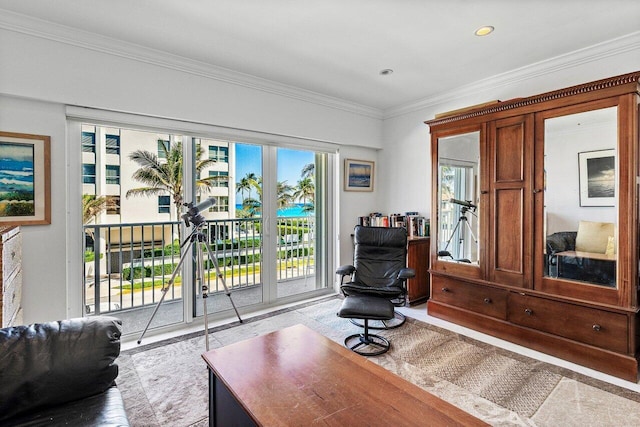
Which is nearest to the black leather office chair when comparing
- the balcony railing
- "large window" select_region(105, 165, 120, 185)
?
the balcony railing

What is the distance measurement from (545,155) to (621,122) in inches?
20.2

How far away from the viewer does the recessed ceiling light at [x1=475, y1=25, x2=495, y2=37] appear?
98.3 inches

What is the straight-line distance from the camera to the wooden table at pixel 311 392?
1.22 metres

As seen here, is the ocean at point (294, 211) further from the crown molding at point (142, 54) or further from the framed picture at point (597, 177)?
the framed picture at point (597, 177)

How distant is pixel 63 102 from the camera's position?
8.17ft

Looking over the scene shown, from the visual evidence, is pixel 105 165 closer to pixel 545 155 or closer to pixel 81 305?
pixel 81 305

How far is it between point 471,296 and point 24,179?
406 cm

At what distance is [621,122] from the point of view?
7.53 feet

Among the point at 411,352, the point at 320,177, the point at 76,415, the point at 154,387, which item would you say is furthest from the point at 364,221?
the point at 76,415

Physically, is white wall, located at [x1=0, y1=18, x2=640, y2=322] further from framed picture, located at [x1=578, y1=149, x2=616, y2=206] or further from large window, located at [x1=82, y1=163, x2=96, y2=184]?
framed picture, located at [x1=578, y1=149, x2=616, y2=206]

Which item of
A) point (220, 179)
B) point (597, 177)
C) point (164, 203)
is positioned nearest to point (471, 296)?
point (597, 177)

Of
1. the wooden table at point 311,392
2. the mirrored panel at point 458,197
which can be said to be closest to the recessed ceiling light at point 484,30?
the mirrored panel at point 458,197

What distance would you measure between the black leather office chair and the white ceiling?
179cm

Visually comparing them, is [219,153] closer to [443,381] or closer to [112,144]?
[112,144]
